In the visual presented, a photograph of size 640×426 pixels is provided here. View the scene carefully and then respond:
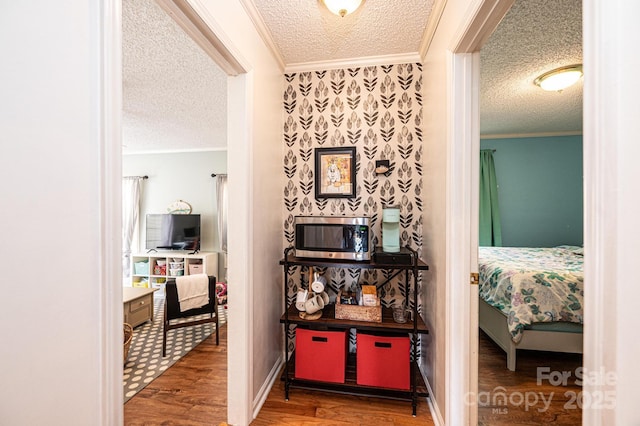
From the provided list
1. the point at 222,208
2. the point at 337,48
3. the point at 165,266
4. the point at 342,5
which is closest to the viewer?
the point at 342,5

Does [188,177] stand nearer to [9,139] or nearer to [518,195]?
[9,139]

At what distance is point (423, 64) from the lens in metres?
1.97

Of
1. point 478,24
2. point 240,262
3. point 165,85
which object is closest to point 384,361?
point 240,262

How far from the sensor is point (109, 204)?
2.23 ft

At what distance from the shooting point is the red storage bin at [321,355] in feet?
5.67

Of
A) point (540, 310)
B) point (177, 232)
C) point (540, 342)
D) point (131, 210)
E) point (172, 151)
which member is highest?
point (172, 151)

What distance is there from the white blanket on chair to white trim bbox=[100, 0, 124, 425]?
6.35 feet

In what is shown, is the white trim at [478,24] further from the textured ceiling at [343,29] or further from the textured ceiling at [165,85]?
the textured ceiling at [165,85]

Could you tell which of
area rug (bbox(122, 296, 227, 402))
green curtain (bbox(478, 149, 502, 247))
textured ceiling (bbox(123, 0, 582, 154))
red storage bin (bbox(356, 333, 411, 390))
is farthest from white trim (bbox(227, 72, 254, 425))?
green curtain (bbox(478, 149, 502, 247))

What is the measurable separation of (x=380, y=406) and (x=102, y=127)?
6.90ft

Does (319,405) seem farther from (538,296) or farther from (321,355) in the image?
(538,296)

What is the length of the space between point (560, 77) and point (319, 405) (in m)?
3.49

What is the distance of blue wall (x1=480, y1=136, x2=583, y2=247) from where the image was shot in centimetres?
405

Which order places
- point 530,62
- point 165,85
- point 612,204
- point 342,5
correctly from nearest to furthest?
point 612,204 < point 342,5 < point 530,62 < point 165,85
